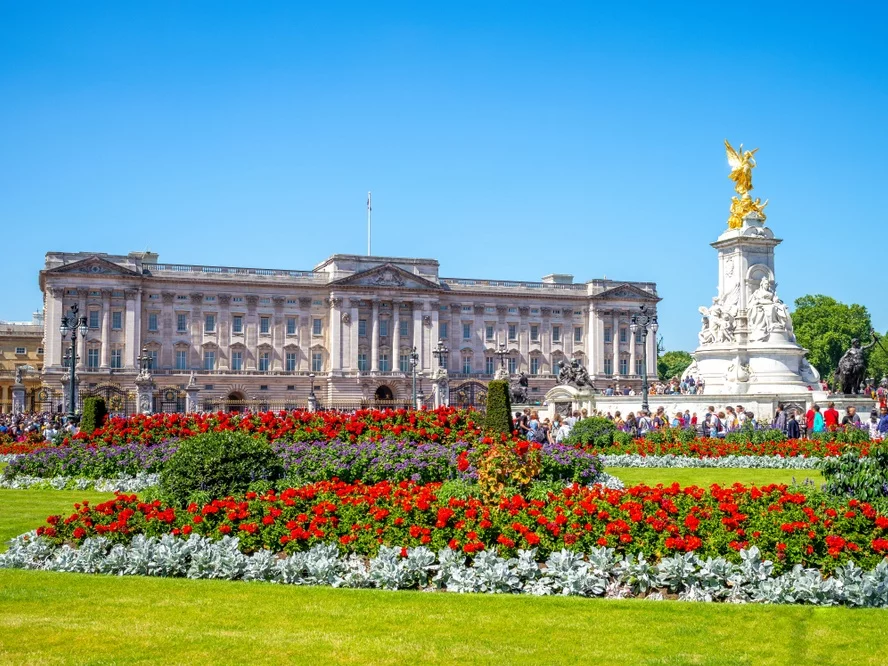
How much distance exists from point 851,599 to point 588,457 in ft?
30.8

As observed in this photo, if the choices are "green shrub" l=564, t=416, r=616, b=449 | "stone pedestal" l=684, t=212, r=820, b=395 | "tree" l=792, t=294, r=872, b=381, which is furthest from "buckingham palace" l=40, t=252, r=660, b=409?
"green shrub" l=564, t=416, r=616, b=449

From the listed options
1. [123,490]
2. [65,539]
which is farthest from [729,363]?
[65,539]

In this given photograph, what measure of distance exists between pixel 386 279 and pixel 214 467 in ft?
218

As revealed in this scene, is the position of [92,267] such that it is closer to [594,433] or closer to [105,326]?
[105,326]

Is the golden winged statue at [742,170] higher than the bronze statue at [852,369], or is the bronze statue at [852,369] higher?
the golden winged statue at [742,170]

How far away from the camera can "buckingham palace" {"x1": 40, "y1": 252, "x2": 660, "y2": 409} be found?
73375 millimetres

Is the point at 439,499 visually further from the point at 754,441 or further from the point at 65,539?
the point at 754,441

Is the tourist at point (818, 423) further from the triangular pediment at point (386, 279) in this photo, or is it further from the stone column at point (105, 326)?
the stone column at point (105, 326)

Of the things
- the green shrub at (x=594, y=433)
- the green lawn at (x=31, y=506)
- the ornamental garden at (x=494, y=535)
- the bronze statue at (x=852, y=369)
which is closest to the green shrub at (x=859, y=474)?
the ornamental garden at (x=494, y=535)

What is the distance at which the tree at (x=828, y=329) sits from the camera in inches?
3551

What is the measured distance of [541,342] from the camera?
85.6 meters

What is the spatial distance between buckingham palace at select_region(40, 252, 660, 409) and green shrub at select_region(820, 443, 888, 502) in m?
59.3

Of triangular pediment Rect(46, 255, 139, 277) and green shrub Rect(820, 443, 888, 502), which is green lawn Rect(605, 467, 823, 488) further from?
triangular pediment Rect(46, 255, 139, 277)

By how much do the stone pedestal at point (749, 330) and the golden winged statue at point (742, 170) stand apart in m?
1.18
